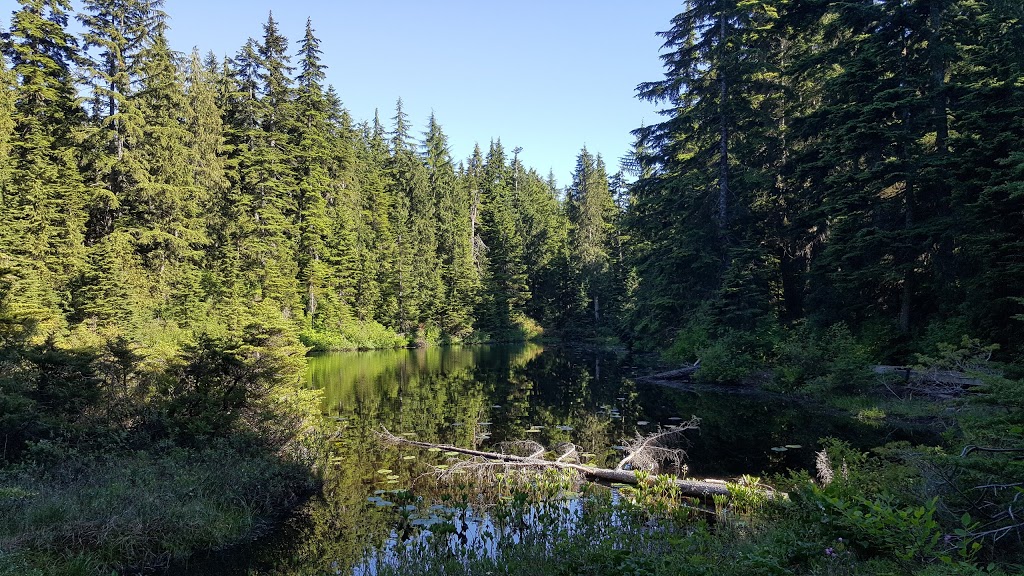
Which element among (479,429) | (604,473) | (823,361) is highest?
(823,361)

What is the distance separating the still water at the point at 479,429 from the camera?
840 centimetres

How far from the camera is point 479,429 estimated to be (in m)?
16.0

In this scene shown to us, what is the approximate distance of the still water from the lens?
8398mm

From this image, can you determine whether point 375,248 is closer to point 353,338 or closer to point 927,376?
point 353,338

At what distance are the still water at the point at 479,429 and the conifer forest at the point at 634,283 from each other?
514mm

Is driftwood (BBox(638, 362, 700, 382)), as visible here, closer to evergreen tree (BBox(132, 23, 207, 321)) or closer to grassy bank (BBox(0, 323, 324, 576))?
grassy bank (BBox(0, 323, 324, 576))

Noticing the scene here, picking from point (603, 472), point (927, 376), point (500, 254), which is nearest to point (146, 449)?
point (603, 472)

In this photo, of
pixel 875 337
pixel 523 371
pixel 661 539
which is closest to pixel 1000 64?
pixel 875 337

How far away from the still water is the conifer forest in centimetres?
51

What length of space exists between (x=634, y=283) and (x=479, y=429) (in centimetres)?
4117

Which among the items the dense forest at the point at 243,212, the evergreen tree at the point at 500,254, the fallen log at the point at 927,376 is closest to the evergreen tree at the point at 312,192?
the dense forest at the point at 243,212

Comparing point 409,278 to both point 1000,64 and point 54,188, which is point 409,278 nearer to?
point 54,188

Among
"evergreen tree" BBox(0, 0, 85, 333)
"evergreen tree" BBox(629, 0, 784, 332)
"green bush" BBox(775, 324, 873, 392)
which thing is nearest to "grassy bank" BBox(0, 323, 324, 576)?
"evergreen tree" BBox(0, 0, 85, 333)

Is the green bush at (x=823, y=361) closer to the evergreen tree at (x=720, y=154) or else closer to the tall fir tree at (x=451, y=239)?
the evergreen tree at (x=720, y=154)
